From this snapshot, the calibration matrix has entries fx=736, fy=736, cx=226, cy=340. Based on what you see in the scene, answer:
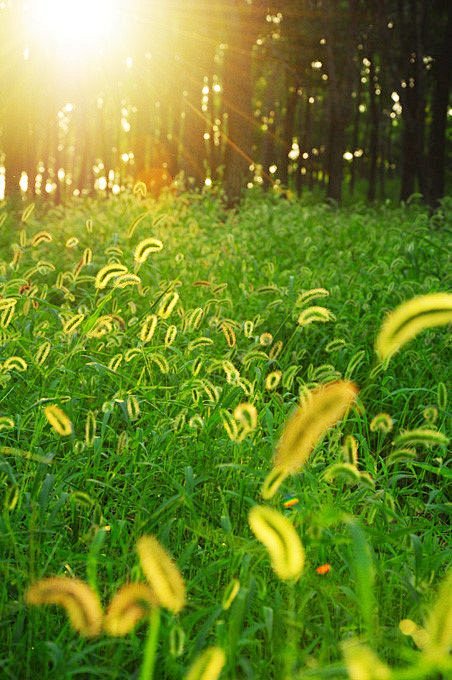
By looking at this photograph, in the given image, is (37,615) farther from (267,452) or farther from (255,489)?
(267,452)

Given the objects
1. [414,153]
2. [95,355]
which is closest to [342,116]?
[414,153]

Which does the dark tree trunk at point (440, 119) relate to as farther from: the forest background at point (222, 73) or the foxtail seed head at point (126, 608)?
the foxtail seed head at point (126, 608)

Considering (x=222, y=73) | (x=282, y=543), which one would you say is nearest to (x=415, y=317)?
(x=282, y=543)

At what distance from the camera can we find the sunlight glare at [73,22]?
21688 mm

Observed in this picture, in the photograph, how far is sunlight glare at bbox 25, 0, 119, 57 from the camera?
71.2 feet

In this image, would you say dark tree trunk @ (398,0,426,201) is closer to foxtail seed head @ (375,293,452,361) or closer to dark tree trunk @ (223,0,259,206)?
dark tree trunk @ (223,0,259,206)

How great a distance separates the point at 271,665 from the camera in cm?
189

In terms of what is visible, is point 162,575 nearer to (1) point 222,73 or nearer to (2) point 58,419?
(2) point 58,419

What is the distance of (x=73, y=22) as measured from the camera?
93.9 ft

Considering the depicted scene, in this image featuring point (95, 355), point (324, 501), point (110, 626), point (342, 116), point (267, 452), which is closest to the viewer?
point (110, 626)

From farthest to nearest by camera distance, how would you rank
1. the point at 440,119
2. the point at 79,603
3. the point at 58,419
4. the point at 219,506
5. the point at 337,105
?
the point at 337,105 → the point at 440,119 → the point at 219,506 → the point at 58,419 → the point at 79,603

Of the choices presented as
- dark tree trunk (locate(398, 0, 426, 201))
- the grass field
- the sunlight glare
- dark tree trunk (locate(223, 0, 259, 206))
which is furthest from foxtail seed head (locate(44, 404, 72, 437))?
the sunlight glare

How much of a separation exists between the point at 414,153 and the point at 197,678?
2121cm

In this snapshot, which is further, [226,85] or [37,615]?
[226,85]
